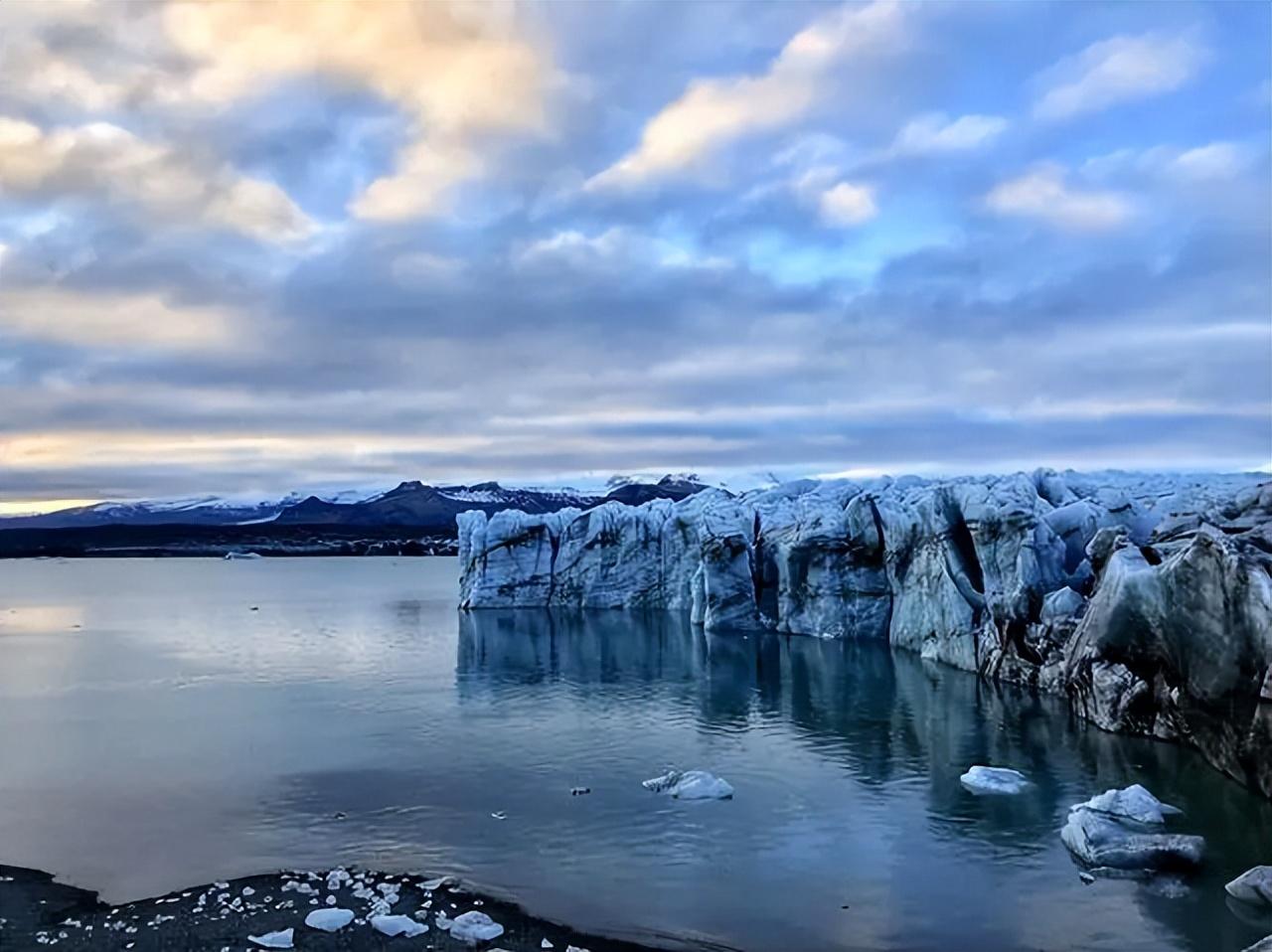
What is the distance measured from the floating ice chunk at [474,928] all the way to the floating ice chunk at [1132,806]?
768 centimetres

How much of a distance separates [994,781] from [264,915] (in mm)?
10422

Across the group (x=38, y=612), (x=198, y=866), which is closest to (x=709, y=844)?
(x=198, y=866)

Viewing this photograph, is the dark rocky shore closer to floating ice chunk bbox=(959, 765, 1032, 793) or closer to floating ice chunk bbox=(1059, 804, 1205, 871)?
floating ice chunk bbox=(1059, 804, 1205, 871)

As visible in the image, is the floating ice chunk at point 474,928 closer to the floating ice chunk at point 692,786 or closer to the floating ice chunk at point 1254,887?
the floating ice chunk at point 692,786

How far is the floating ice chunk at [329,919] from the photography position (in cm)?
1024

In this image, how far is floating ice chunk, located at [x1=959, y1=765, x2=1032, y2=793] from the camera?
15.9 metres

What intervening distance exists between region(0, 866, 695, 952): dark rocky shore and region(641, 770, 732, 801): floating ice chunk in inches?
178

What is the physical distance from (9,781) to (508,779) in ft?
25.4

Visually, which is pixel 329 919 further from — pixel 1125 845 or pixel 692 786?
pixel 1125 845

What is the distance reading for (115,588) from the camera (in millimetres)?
78000

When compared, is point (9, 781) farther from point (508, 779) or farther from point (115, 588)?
point (115, 588)

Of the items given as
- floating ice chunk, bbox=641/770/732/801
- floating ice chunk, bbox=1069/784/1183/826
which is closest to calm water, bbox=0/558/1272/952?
floating ice chunk, bbox=641/770/732/801

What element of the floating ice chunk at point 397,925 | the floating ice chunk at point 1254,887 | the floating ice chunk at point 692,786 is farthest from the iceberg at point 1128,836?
the floating ice chunk at point 397,925

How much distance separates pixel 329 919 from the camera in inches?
408
